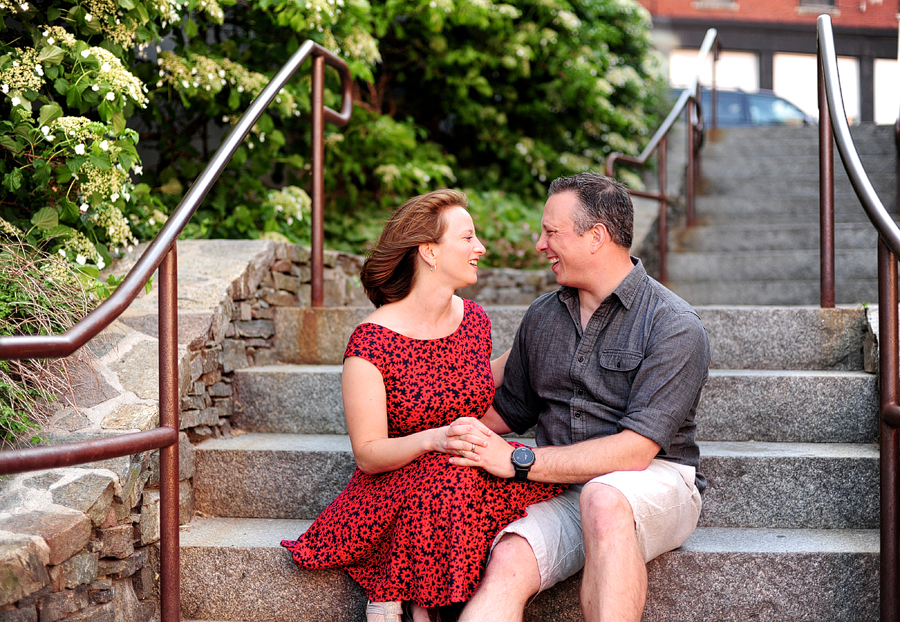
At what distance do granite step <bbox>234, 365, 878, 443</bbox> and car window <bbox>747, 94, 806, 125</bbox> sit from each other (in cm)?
843

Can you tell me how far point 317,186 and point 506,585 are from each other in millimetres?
1774

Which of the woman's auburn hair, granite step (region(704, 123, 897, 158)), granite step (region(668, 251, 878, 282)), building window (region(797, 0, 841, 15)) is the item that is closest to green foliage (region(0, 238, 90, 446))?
the woman's auburn hair

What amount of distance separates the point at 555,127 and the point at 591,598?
5648 millimetres

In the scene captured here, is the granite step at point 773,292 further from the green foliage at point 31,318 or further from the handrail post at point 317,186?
the green foliage at point 31,318

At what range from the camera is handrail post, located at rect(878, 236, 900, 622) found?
1.81m

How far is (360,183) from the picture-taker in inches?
214

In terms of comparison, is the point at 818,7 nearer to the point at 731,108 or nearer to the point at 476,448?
the point at 731,108

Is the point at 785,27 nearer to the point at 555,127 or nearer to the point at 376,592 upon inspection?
the point at 555,127

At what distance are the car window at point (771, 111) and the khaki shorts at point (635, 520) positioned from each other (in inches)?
363

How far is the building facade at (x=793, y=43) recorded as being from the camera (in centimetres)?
1409

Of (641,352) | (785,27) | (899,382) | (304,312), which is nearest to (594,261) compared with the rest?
(641,352)

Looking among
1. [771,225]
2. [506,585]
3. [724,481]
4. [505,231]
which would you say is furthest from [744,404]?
[505,231]

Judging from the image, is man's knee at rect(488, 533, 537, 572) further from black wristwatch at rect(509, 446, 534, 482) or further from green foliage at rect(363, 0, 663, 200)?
green foliage at rect(363, 0, 663, 200)

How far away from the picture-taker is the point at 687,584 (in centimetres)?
194
